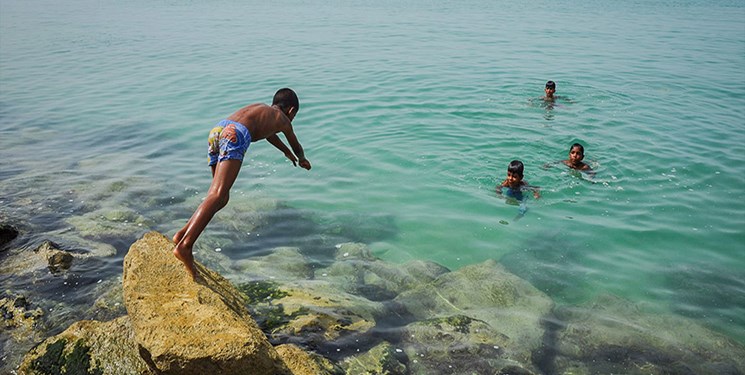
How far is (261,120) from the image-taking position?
5.54 m

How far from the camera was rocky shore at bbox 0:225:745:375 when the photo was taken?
3.62 metres

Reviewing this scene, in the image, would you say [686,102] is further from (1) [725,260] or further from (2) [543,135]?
(1) [725,260]

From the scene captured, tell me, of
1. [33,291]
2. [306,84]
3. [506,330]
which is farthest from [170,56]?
[506,330]

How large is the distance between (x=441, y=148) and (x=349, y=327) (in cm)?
670

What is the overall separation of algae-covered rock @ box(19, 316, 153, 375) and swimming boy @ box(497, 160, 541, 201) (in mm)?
6387

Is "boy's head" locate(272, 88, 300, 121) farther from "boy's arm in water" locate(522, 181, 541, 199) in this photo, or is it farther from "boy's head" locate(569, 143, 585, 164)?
"boy's head" locate(569, 143, 585, 164)

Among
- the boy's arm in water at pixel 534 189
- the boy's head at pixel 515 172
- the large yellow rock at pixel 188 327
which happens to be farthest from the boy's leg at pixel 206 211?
the boy's arm in water at pixel 534 189

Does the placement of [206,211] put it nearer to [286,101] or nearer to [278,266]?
[286,101]

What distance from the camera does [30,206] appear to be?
868cm

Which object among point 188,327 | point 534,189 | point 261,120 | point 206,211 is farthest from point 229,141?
point 534,189

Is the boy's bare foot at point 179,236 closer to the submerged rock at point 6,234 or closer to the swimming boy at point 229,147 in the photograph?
the swimming boy at point 229,147

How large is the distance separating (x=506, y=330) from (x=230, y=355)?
3.29m

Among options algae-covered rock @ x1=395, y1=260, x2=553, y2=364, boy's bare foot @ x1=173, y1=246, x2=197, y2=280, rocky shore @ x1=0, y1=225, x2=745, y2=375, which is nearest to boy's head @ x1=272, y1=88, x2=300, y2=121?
rocky shore @ x1=0, y1=225, x2=745, y2=375

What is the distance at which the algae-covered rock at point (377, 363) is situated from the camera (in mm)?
4531
